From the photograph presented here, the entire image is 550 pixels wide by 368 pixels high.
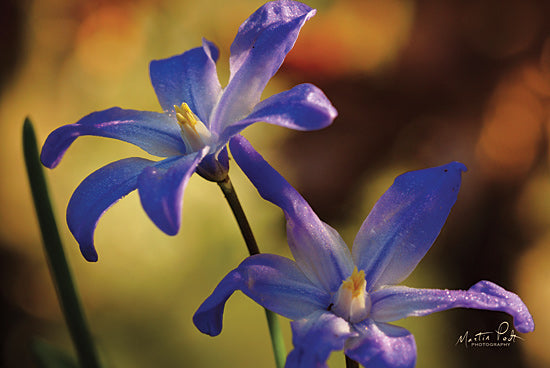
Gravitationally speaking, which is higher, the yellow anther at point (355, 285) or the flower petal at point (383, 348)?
the yellow anther at point (355, 285)

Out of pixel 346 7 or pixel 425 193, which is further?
pixel 346 7

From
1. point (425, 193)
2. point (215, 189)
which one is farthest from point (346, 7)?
point (425, 193)

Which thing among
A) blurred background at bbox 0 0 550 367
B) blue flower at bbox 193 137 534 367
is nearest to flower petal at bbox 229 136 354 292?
blue flower at bbox 193 137 534 367

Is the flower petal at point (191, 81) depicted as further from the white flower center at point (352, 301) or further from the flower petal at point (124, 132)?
the white flower center at point (352, 301)

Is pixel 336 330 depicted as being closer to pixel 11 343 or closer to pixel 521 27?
pixel 11 343

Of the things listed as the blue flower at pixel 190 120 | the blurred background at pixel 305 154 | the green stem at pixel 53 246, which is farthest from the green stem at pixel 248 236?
the blurred background at pixel 305 154

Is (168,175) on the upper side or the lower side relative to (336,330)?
upper
